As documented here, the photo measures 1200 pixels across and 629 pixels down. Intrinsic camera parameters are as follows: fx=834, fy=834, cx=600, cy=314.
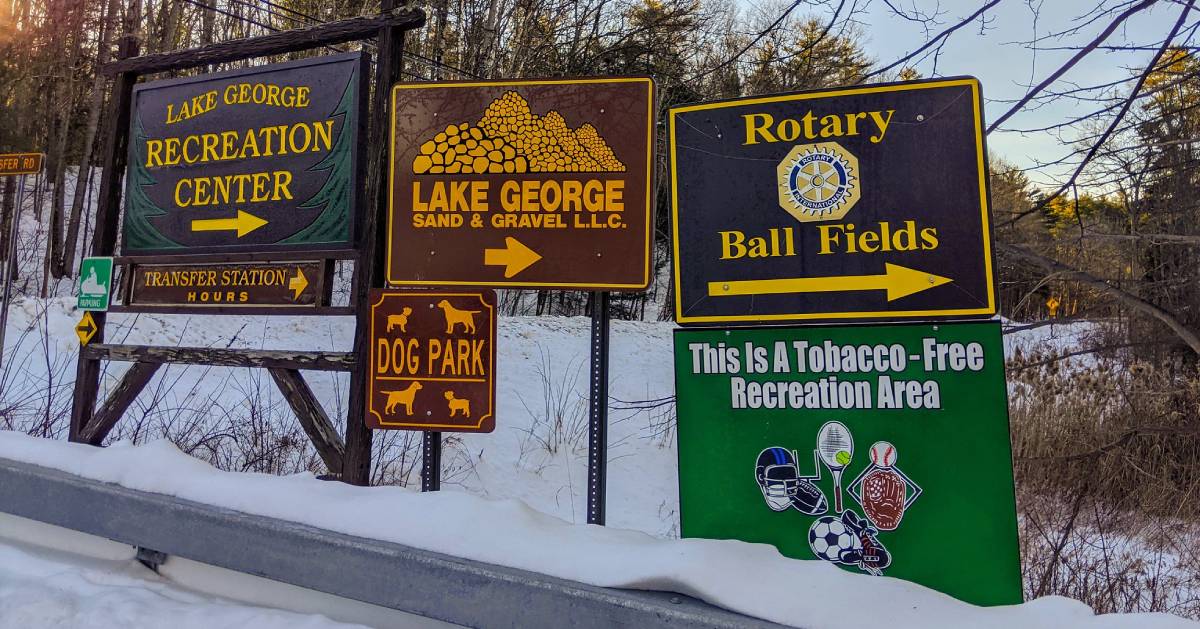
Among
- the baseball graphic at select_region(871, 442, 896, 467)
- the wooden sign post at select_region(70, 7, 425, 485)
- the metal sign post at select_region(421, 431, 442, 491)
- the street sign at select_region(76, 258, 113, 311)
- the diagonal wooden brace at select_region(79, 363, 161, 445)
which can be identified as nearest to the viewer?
the baseball graphic at select_region(871, 442, 896, 467)

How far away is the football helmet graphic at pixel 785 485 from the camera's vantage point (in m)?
3.50

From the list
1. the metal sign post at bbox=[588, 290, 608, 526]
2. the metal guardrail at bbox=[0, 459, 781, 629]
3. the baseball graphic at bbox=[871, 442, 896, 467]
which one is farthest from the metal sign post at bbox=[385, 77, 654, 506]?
the metal guardrail at bbox=[0, 459, 781, 629]

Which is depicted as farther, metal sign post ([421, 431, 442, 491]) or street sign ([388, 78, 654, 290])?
metal sign post ([421, 431, 442, 491])

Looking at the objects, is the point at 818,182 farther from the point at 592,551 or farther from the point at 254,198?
the point at 254,198

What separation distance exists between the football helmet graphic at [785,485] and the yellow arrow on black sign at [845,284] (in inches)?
27.7

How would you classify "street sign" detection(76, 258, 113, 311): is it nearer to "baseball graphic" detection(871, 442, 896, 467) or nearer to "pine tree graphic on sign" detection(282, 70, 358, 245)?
"pine tree graphic on sign" detection(282, 70, 358, 245)

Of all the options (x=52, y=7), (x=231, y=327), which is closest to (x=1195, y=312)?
(x=231, y=327)

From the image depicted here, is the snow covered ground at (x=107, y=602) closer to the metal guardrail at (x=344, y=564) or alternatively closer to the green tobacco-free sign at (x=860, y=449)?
the metal guardrail at (x=344, y=564)

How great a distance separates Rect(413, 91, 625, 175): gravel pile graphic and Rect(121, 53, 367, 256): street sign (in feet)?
3.16

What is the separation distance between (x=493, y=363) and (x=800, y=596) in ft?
8.17

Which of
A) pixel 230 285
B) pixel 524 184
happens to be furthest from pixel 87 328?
pixel 524 184

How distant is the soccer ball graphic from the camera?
3.44 m

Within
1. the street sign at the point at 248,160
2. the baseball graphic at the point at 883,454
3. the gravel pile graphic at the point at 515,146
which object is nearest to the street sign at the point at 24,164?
the street sign at the point at 248,160

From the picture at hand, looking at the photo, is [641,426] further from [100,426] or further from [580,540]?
[580,540]
